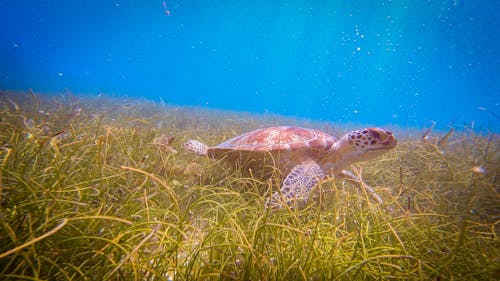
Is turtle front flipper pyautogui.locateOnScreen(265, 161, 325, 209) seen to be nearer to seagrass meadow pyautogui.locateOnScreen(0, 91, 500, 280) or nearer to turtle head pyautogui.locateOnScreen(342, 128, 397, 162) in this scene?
seagrass meadow pyautogui.locateOnScreen(0, 91, 500, 280)

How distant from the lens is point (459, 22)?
3178cm

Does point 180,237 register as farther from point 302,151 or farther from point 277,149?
point 302,151

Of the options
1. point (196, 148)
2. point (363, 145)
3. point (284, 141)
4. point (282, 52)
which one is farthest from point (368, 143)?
point (282, 52)

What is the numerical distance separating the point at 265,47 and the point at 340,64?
36110 mm

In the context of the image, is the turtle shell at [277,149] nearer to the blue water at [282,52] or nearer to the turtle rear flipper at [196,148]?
the turtle rear flipper at [196,148]

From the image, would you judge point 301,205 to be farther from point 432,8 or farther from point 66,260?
point 432,8

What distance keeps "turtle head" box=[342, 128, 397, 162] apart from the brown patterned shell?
0.43 metres

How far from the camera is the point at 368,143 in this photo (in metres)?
2.76

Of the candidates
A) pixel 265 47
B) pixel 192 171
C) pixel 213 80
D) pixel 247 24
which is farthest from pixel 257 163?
pixel 213 80

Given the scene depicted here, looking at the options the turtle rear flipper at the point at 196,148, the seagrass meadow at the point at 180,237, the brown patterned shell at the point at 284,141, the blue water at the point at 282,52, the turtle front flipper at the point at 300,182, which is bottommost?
the seagrass meadow at the point at 180,237

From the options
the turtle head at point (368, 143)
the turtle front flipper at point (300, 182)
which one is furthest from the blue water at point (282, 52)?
the turtle front flipper at point (300, 182)

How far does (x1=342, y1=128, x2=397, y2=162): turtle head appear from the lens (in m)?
2.67

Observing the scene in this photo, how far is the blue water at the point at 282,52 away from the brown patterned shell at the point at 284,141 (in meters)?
2.02

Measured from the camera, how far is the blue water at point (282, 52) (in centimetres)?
3412
